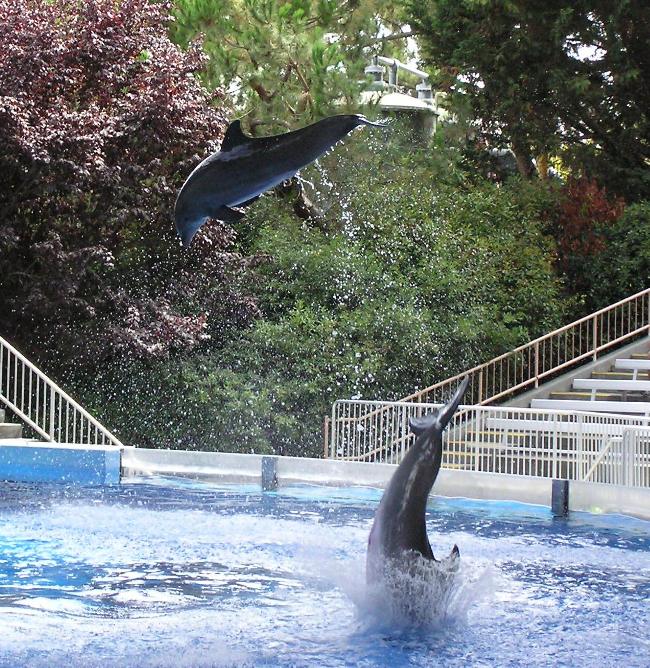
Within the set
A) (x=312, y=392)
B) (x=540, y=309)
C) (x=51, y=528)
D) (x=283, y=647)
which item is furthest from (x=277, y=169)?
(x=540, y=309)

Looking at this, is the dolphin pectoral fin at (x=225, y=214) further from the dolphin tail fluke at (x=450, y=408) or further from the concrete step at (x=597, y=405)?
the concrete step at (x=597, y=405)

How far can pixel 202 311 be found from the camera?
19938mm

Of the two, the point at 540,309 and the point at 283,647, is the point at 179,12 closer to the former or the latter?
the point at 540,309

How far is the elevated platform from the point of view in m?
15.5

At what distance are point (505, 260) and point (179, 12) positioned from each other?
767 cm

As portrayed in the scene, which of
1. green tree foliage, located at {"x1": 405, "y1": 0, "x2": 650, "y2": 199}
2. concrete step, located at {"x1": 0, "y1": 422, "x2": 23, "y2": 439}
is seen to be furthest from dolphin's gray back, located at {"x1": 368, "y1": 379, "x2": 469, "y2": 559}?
green tree foliage, located at {"x1": 405, "y1": 0, "x2": 650, "y2": 199}

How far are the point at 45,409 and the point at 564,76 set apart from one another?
13.2m

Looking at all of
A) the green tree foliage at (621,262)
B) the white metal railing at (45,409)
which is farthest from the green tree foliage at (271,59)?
the white metal railing at (45,409)

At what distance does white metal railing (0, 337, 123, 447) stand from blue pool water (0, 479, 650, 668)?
5.51 feet

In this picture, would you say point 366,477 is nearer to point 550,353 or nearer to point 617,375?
point 550,353

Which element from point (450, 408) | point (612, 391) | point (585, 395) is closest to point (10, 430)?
point (585, 395)

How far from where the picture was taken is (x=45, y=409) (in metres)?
16.5

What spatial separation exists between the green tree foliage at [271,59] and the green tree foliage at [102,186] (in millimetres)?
1920

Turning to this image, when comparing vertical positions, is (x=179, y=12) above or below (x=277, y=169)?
above
